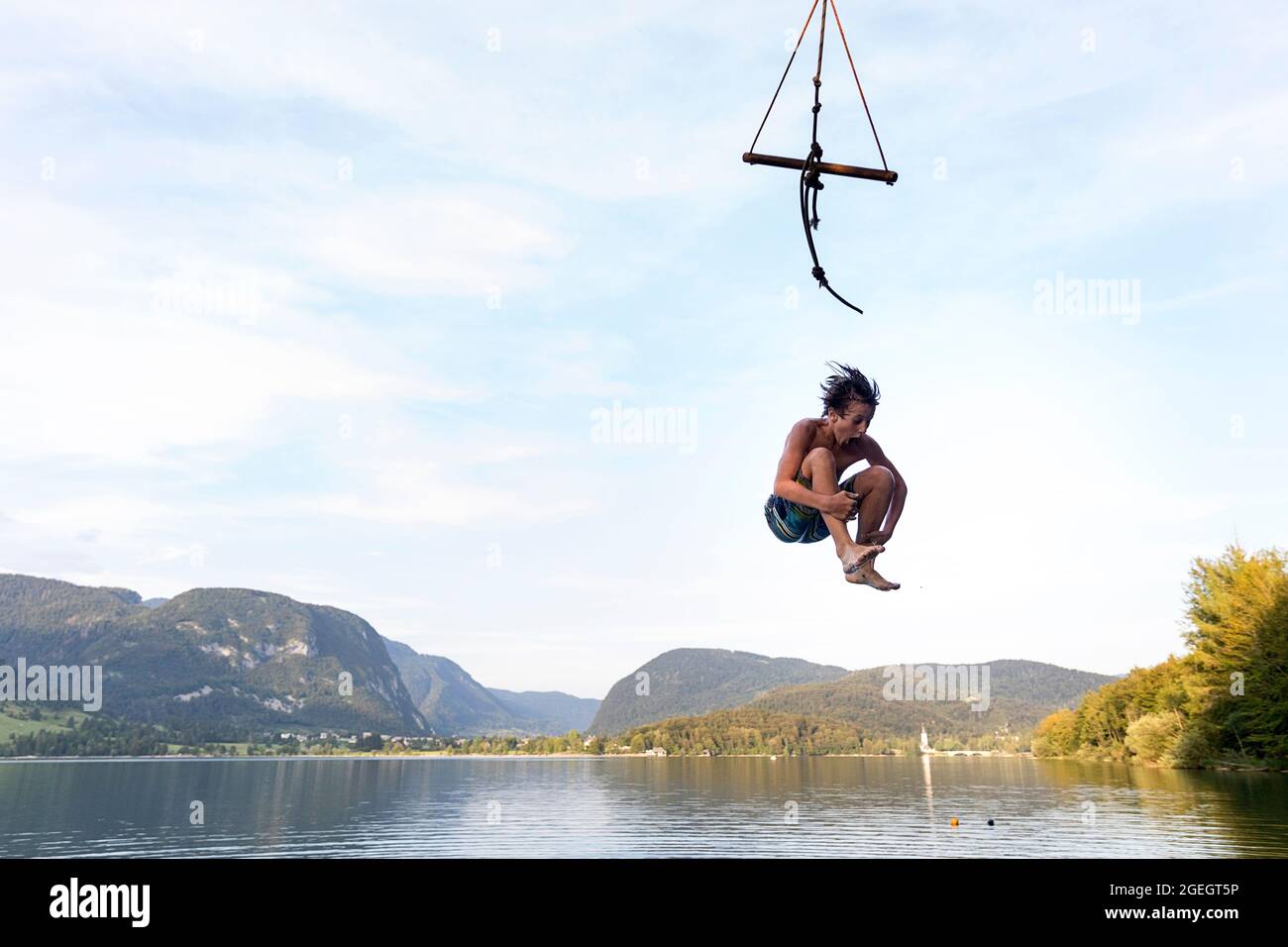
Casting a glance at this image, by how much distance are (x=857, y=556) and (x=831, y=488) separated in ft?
1.56

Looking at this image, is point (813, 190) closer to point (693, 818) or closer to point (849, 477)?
point (849, 477)

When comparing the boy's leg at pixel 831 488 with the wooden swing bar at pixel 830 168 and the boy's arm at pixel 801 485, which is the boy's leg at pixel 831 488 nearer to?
the boy's arm at pixel 801 485

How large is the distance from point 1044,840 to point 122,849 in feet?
156

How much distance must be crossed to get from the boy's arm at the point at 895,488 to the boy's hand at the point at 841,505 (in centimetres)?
42

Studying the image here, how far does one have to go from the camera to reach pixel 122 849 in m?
53.0

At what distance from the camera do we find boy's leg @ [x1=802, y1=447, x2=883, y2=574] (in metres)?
6.57
